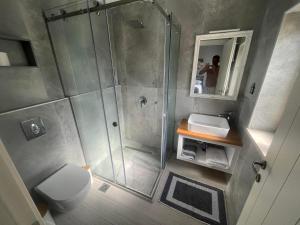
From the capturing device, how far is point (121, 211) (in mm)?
1498

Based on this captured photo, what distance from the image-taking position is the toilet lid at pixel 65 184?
1246 millimetres

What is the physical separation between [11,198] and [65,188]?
116 cm

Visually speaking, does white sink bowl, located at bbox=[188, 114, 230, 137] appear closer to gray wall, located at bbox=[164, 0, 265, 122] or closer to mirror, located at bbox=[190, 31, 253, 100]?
gray wall, located at bbox=[164, 0, 265, 122]

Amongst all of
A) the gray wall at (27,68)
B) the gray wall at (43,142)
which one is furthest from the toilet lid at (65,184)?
the gray wall at (27,68)

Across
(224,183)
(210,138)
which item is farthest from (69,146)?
(224,183)

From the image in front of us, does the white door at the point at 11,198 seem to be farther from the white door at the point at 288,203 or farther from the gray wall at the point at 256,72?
the gray wall at the point at 256,72

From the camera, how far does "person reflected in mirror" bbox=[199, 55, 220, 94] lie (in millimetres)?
1772

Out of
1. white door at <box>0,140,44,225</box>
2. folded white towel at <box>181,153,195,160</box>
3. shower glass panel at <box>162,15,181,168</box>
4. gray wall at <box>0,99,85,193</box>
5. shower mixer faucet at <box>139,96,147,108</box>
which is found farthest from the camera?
shower mixer faucet at <box>139,96,147,108</box>

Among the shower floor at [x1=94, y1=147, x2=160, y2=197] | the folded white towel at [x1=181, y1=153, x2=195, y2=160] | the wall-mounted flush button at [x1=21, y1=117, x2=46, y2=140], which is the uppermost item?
the wall-mounted flush button at [x1=21, y1=117, x2=46, y2=140]

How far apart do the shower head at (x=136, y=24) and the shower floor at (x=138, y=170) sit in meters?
2.15

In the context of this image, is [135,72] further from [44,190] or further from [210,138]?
[44,190]

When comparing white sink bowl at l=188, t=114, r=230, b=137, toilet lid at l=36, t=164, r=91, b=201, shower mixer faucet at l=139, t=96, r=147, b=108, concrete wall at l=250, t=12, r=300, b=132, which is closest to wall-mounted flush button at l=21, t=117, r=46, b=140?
toilet lid at l=36, t=164, r=91, b=201

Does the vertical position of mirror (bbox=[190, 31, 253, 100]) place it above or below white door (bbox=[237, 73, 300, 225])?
above

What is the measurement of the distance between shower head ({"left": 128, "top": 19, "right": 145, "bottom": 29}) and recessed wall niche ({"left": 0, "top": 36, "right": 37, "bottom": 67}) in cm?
130
